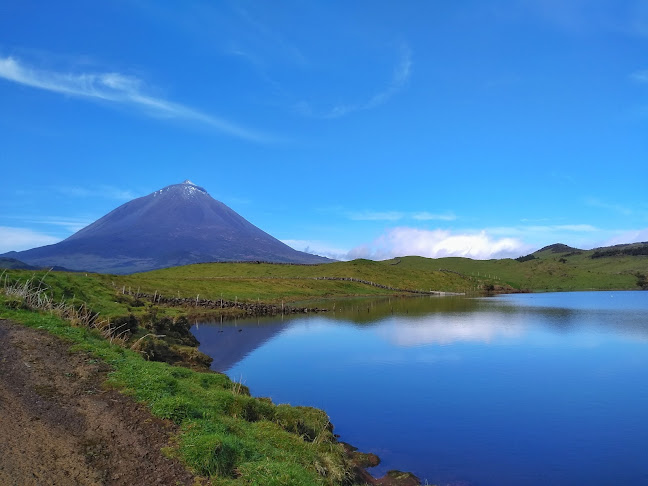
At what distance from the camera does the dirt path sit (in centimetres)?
1068

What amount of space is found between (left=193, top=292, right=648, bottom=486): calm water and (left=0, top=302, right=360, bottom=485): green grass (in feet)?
16.4

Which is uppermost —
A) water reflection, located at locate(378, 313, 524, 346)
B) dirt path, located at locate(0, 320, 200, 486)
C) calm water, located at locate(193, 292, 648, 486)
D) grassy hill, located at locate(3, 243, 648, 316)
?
grassy hill, located at locate(3, 243, 648, 316)

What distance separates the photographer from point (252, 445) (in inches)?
537

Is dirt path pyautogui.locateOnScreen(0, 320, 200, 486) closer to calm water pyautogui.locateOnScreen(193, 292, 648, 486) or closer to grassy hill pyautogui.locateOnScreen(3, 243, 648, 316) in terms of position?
calm water pyautogui.locateOnScreen(193, 292, 648, 486)

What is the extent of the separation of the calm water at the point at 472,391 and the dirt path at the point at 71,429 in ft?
36.2

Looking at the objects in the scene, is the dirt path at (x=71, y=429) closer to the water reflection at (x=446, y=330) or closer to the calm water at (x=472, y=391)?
the calm water at (x=472, y=391)

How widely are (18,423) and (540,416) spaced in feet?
85.0

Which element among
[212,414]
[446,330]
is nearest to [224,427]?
[212,414]

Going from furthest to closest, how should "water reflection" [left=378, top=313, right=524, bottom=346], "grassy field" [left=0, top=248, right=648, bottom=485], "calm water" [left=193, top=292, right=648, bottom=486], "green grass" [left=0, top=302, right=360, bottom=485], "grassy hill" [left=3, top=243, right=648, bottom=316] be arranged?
1. "grassy hill" [left=3, top=243, right=648, bottom=316]
2. "water reflection" [left=378, top=313, right=524, bottom=346]
3. "calm water" [left=193, top=292, right=648, bottom=486]
4. "grassy field" [left=0, top=248, right=648, bottom=485]
5. "green grass" [left=0, top=302, right=360, bottom=485]

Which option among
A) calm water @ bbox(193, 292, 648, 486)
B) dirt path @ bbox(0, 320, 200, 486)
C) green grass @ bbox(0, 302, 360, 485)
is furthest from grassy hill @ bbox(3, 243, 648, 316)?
dirt path @ bbox(0, 320, 200, 486)

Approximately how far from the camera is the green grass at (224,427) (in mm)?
11805

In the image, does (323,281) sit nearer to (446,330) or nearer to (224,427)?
(446,330)

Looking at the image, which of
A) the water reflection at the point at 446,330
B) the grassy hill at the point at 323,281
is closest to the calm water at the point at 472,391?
the water reflection at the point at 446,330

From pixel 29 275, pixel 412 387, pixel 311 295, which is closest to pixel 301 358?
pixel 412 387
